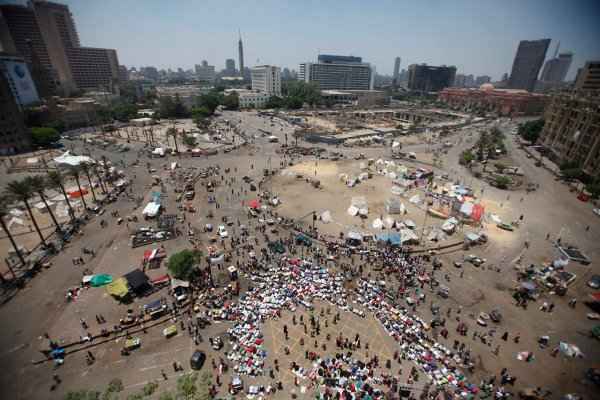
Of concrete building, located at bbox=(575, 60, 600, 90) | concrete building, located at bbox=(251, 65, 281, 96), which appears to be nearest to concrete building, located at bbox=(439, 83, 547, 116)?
concrete building, located at bbox=(575, 60, 600, 90)

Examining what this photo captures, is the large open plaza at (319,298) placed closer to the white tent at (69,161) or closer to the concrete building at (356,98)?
the white tent at (69,161)

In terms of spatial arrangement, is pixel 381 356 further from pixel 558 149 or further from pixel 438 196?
pixel 558 149

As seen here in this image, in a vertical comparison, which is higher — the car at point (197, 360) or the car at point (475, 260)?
the car at point (197, 360)

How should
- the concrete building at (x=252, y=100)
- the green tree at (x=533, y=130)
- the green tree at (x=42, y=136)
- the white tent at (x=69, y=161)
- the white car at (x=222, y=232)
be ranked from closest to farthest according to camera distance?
1. the white car at (x=222, y=232)
2. the white tent at (x=69, y=161)
3. the green tree at (x=42, y=136)
4. the green tree at (x=533, y=130)
5. the concrete building at (x=252, y=100)

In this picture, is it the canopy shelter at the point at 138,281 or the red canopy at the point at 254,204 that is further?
the red canopy at the point at 254,204

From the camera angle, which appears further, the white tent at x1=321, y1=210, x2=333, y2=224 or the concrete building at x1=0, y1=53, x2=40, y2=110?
the concrete building at x1=0, y1=53, x2=40, y2=110

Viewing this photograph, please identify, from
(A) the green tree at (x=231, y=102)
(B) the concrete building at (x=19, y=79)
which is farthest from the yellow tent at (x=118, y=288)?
(A) the green tree at (x=231, y=102)

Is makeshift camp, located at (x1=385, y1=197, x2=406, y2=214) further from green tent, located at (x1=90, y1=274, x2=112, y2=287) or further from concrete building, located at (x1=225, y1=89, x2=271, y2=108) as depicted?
concrete building, located at (x1=225, y1=89, x2=271, y2=108)

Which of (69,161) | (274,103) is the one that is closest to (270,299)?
(69,161)
